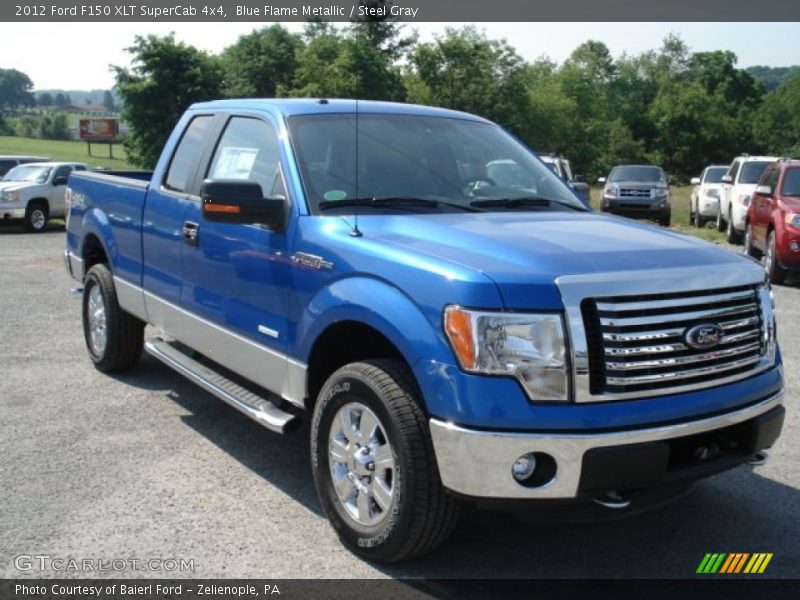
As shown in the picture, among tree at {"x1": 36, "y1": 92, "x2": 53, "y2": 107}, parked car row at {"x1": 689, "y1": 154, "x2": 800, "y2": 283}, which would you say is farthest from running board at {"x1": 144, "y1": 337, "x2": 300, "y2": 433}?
tree at {"x1": 36, "y1": 92, "x2": 53, "y2": 107}

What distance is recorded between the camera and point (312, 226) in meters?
4.16

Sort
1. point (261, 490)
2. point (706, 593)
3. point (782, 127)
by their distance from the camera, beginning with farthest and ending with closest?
point (782, 127) → point (261, 490) → point (706, 593)

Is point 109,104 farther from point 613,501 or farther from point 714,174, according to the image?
point 613,501

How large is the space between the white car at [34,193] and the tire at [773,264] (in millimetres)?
15918

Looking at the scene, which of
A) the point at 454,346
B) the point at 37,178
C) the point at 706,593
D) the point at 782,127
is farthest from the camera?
the point at 782,127

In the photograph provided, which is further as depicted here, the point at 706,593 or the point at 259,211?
the point at 259,211

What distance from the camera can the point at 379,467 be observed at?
3.68 metres

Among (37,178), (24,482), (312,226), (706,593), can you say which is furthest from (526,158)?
(37,178)

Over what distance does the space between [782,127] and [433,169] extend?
249 feet

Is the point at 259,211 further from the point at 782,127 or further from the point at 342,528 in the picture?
the point at 782,127

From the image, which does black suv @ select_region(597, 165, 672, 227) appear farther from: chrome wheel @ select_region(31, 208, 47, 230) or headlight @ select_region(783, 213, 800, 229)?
chrome wheel @ select_region(31, 208, 47, 230)

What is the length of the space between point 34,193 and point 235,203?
18.4m

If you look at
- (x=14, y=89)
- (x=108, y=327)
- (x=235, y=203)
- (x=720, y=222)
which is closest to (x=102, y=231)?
(x=108, y=327)

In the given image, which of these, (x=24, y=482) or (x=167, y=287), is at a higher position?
(x=167, y=287)
